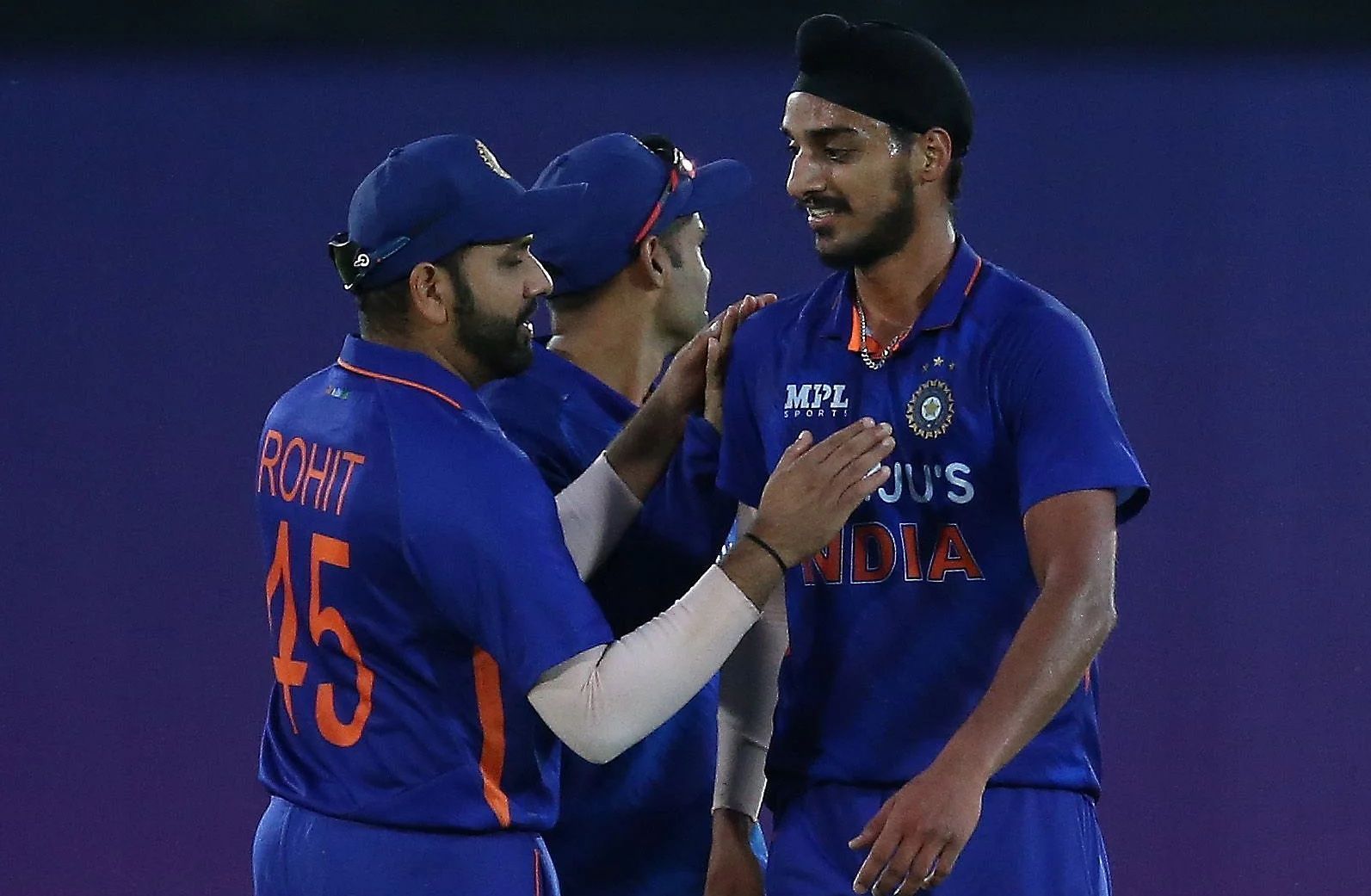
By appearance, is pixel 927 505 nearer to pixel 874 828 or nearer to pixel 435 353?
pixel 874 828

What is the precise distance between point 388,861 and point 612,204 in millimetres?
918

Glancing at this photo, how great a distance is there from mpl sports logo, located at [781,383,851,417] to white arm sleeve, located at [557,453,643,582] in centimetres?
29

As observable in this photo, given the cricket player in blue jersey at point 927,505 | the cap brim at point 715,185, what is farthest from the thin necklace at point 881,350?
the cap brim at point 715,185

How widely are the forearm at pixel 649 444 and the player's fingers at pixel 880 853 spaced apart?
644mm

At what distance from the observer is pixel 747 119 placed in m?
3.82

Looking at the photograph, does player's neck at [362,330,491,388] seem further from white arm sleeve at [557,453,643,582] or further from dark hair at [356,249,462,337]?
white arm sleeve at [557,453,643,582]

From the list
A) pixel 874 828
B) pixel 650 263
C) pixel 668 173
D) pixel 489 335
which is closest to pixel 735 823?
pixel 874 828

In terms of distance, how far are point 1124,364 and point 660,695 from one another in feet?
7.51

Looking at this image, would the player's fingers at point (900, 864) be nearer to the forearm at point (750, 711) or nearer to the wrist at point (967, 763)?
the wrist at point (967, 763)

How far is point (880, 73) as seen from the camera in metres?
1.88

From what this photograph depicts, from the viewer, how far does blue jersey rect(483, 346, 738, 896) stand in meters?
2.23

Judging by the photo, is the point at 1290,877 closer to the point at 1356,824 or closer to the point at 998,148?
the point at 1356,824

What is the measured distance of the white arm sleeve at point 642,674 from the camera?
5.70 ft

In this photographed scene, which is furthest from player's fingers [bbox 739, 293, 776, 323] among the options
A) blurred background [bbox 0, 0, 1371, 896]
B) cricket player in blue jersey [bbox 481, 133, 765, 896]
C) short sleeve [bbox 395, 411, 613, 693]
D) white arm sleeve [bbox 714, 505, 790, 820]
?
blurred background [bbox 0, 0, 1371, 896]
